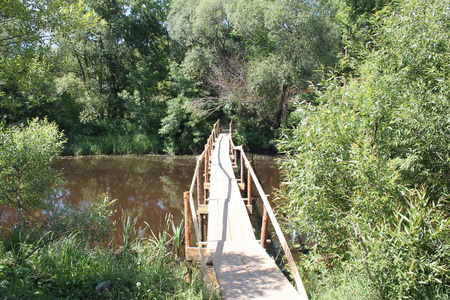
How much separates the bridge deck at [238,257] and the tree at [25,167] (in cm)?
363

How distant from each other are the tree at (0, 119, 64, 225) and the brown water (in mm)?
3187

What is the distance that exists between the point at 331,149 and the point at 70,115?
2153 cm

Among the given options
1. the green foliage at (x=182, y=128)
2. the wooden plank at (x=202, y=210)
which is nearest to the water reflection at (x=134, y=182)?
the green foliage at (x=182, y=128)

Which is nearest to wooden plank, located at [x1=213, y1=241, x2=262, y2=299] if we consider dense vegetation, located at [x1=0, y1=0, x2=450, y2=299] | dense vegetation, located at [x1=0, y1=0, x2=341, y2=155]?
dense vegetation, located at [x1=0, y1=0, x2=450, y2=299]

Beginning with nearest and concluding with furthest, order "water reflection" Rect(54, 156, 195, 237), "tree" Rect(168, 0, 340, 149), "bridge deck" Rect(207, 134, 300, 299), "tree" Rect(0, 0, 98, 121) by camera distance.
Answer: "bridge deck" Rect(207, 134, 300, 299) → "tree" Rect(0, 0, 98, 121) → "water reflection" Rect(54, 156, 195, 237) → "tree" Rect(168, 0, 340, 149)

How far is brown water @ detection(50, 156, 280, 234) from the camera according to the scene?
11516mm

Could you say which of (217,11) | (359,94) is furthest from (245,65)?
(359,94)

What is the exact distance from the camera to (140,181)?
15.0 m

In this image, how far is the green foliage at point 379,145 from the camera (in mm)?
4156

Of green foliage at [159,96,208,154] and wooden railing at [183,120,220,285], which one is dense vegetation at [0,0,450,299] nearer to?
wooden railing at [183,120,220,285]

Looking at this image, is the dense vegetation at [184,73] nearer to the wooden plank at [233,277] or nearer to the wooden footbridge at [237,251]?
the wooden footbridge at [237,251]

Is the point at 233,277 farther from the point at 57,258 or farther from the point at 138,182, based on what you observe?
the point at 138,182

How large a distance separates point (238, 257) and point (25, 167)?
4704mm

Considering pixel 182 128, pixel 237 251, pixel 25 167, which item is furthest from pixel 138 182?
pixel 237 251
